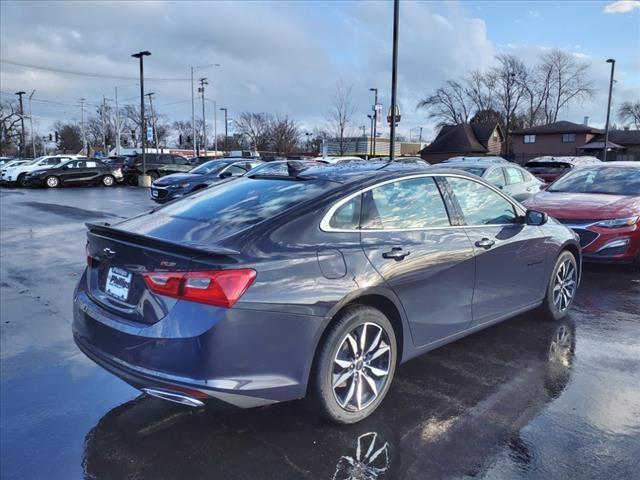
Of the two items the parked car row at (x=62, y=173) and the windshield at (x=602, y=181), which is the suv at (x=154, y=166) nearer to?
the parked car row at (x=62, y=173)

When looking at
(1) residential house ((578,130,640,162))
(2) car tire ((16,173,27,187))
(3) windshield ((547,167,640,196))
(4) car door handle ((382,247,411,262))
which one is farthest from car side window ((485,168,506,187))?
(1) residential house ((578,130,640,162))

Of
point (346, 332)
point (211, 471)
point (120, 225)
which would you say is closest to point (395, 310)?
point (346, 332)

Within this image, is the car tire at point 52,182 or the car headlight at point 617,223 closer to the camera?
the car headlight at point 617,223

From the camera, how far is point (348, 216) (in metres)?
3.36

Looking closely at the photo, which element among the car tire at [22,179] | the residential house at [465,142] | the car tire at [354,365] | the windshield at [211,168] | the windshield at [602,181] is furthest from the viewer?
the residential house at [465,142]

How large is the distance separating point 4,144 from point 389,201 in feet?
327

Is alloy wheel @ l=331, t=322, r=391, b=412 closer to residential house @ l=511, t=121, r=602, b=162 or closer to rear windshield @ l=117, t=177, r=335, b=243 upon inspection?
rear windshield @ l=117, t=177, r=335, b=243

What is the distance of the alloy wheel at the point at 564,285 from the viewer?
17.0ft

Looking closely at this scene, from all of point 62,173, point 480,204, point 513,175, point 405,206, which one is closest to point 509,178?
point 513,175

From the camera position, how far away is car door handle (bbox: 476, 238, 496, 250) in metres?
4.06

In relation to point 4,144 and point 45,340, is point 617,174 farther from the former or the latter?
point 4,144

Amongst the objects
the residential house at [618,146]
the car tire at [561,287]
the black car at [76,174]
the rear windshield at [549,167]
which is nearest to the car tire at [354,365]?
the car tire at [561,287]

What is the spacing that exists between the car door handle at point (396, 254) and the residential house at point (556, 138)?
6022 cm

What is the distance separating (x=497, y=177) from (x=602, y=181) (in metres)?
3.08
